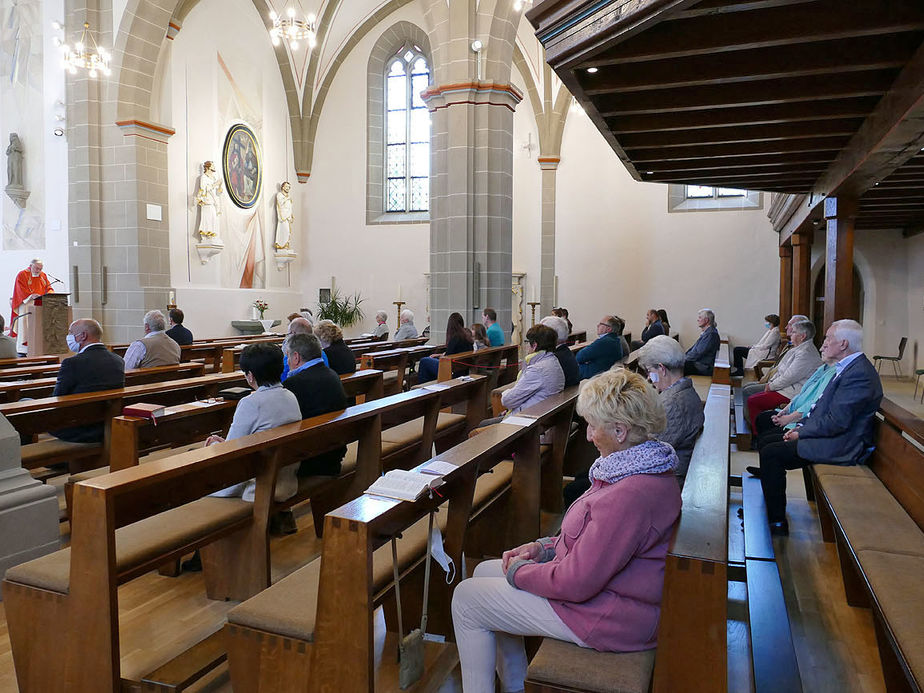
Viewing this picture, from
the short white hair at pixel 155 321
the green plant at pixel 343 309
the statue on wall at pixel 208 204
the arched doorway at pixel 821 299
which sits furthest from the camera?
the green plant at pixel 343 309

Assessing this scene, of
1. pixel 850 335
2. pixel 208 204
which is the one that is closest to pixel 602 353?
pixel 850 335

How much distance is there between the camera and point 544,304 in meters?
15.7

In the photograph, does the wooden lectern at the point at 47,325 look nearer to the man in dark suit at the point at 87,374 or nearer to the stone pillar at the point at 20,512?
the man in dark suit at the point at 87,374

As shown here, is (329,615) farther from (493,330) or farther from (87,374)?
(493,330)

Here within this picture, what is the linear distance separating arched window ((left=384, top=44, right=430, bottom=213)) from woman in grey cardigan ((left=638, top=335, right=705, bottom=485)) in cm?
1319

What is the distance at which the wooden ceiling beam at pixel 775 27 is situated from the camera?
9.43 feet

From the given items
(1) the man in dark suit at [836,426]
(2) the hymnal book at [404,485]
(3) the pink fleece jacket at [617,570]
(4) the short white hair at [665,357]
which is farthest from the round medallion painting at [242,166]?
(3) the pink fleece jacket at [617,570]

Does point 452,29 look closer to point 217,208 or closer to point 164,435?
point 217,208

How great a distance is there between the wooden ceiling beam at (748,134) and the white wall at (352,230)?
11.2 m

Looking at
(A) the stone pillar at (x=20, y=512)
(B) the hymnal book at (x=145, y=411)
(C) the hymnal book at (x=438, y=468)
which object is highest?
(B) the hymnal book at (x=145, y=411)

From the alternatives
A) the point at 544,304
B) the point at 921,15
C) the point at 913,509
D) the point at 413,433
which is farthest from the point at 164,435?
the point at 544,304

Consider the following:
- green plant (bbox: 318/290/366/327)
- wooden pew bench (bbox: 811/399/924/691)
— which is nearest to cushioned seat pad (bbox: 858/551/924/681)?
wooden pew bench (bbox: 811/399/924/691)

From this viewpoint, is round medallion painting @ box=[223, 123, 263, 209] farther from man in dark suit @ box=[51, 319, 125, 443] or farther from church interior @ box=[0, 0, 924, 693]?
man in dark suit @ box=[51, 319, 125, 443]

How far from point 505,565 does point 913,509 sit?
211 cm
